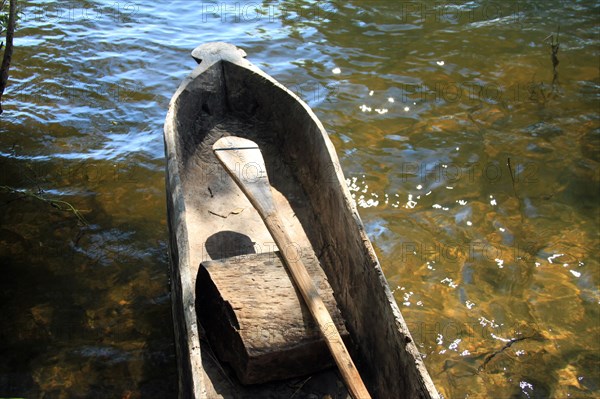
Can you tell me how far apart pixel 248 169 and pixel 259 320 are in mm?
1145

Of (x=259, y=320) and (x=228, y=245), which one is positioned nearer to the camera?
(x=259, y=320)

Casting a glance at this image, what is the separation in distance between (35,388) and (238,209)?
1.54 meters

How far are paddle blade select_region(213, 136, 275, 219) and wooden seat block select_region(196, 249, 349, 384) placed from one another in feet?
1.47

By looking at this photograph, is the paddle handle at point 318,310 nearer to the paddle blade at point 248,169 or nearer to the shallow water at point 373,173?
the paddle blade at point 248,169

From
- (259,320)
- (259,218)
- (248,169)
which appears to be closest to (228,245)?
(259,218)

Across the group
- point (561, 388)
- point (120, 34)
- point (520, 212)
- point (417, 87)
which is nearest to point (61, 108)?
point (120, 34)

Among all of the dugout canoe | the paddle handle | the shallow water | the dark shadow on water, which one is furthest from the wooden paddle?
the shallow water

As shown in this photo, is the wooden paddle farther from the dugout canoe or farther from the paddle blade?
the dugout canoe

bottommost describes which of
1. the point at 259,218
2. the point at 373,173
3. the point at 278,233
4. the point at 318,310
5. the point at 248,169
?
the point at 373,173

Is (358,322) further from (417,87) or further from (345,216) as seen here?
(417,87)

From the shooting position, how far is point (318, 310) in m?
2.58

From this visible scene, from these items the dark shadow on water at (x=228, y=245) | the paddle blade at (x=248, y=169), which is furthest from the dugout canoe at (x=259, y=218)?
the paddle blade at (x=248, y=169)

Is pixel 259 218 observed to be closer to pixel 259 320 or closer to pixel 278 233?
pixel 278 233

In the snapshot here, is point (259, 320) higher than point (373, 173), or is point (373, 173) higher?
point (259, 320)
